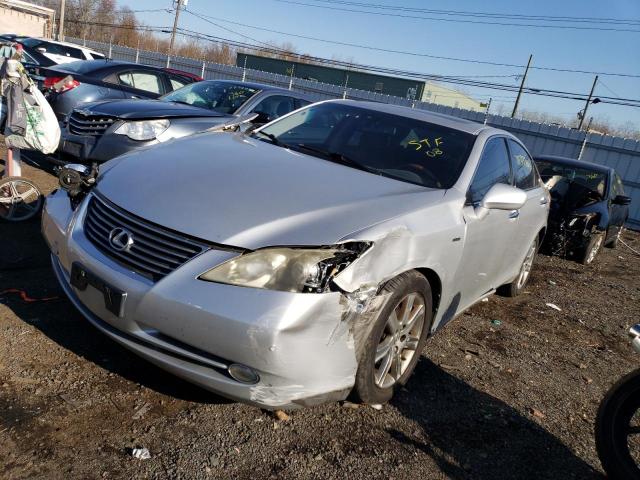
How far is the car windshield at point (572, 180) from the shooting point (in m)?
8.03

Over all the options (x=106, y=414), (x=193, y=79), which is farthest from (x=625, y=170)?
(x=106, y=414)

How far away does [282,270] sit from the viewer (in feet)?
7.99

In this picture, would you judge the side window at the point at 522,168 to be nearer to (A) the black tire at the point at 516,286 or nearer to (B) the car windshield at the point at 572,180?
(A) the black tire at the point at 516,286

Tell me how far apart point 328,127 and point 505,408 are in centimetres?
231

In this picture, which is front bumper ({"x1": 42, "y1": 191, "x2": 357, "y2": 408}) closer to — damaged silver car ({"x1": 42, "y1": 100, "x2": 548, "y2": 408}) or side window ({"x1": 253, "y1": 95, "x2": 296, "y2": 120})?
damaged silver car ({"x1": 42, "y1": 100, "x2": 548, "y2": 408})

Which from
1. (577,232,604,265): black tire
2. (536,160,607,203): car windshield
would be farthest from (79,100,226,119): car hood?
(577,232,604,265): black tire

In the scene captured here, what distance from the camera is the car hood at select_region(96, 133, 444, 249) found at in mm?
2570

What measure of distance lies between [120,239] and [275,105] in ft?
17.8

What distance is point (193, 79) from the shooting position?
10.1 meters

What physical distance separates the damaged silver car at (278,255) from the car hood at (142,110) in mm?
2817

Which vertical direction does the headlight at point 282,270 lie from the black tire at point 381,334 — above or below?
above

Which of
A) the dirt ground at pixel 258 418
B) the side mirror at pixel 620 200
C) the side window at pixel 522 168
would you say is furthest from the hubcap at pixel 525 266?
the side mirror at pixel 620 200

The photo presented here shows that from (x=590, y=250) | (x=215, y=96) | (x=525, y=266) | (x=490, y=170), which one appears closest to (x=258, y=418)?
(x=490, y=170)

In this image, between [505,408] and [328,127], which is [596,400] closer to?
[505,408]
